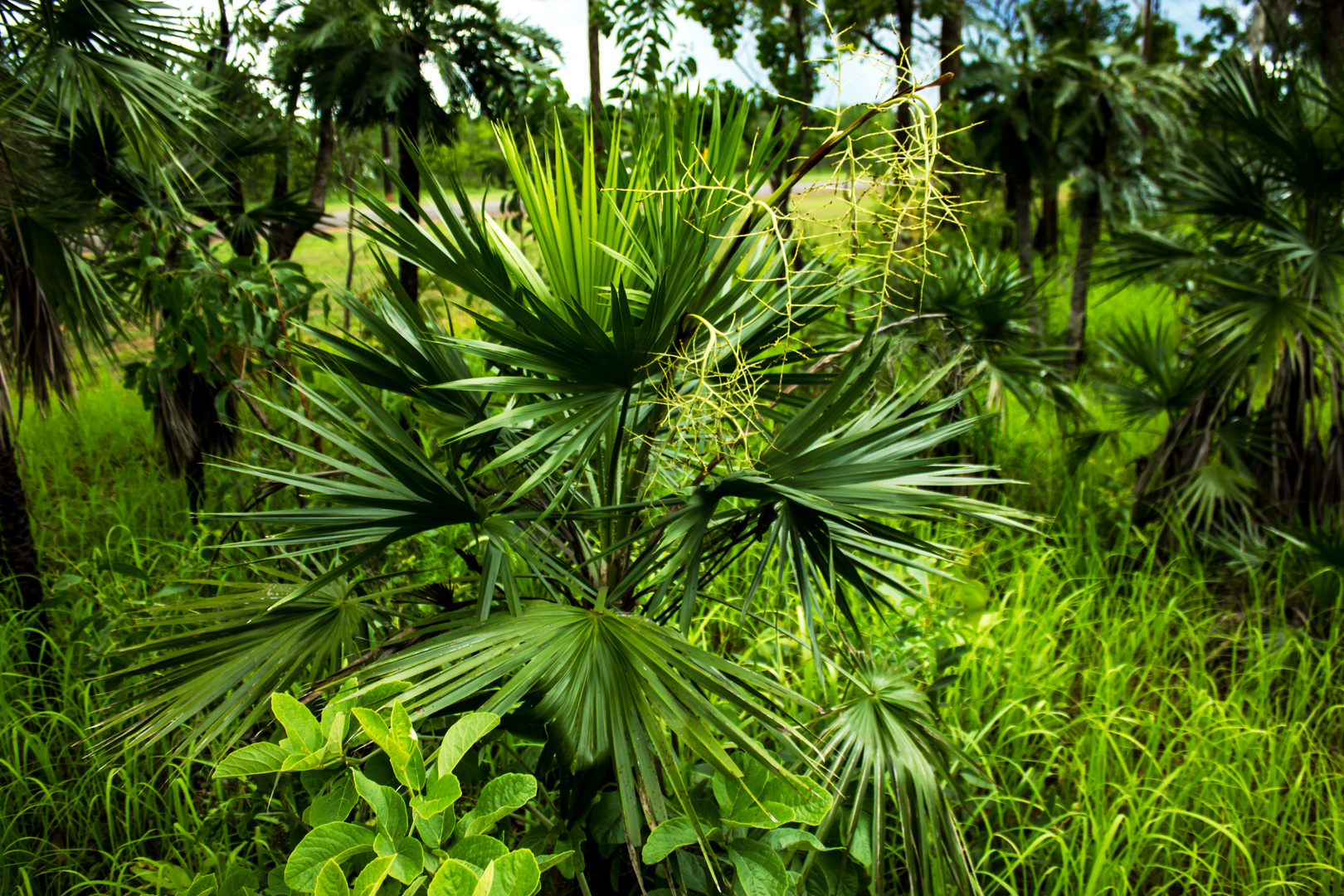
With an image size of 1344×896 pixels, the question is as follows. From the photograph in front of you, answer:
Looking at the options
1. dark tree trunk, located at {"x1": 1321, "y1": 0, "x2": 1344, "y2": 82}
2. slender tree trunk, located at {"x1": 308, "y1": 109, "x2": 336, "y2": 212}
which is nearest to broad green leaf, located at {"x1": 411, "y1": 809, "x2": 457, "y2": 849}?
slender tree trunk, located at {"x1": 308, "y1": 109, "x2": 336, "y2": 212}

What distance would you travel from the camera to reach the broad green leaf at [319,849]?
0.86 meters

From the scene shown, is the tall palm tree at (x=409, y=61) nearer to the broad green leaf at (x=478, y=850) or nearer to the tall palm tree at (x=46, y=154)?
the tall palm tree at (x=46, y=154)

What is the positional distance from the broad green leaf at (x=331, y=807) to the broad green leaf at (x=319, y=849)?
8cm

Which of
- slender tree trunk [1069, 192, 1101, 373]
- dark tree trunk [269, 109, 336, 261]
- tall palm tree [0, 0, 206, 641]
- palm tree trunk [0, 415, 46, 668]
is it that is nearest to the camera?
tall palm tree [0, 0, 206, 641]

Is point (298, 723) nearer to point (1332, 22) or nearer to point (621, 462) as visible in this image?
point (621, 462)

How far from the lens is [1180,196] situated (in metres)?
3.35

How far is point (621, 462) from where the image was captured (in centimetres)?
141

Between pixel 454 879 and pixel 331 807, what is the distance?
26cm

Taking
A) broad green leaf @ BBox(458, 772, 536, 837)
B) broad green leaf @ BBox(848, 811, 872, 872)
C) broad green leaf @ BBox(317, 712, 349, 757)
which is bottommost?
broad green leaf @ BBox(848, 811, 872, 872)

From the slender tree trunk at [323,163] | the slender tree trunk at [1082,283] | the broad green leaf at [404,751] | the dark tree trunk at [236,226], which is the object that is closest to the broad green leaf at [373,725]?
the broad green leaf at [404,751]

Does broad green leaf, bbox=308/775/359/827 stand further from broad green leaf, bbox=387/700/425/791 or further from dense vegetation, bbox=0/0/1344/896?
broad green leaf, bbox=387/700/425/791

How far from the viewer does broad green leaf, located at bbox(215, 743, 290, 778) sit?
938mm

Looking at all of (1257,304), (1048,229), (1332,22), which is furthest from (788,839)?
(1048,229)

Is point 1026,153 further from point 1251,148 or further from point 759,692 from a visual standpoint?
point 759,692
